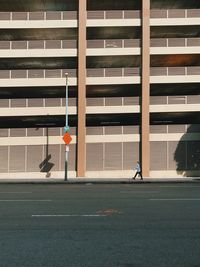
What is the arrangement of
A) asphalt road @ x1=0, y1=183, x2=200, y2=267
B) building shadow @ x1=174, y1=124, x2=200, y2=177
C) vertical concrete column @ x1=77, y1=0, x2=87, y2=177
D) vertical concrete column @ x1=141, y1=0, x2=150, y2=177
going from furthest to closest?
building shadow @ x1=174, y1=124, x2=200, y2=177
vertical concrete column @ x1=141, y1=0, x2=150, y2=177
vertical concrete column @ x1=77, y1=0, x2=87, y2=177
asphalt road @ x1=0, y1=183, x2=200, y2=267

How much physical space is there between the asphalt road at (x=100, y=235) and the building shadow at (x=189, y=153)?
23.9 metres

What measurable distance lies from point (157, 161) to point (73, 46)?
501 inches

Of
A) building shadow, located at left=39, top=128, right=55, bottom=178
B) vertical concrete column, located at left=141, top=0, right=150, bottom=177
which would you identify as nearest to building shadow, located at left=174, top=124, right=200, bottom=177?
vertical concrete column, located at left=141, top=0, right=150, bottom=177

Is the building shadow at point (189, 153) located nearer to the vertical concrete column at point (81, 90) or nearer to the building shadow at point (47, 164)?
the vertical concrete column at point (81, 90)

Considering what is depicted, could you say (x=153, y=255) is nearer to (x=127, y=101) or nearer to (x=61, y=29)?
(x=127, y=101)

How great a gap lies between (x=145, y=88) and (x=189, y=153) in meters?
6.95

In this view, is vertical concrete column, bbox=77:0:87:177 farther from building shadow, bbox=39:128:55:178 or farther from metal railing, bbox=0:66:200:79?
building shadow, bbox=39:128:55:178

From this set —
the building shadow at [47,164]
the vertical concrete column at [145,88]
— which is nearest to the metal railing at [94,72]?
the vertical concrete column at [145,88]

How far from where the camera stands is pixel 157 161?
35.5m

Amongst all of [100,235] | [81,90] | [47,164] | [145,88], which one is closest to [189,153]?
[145,88]

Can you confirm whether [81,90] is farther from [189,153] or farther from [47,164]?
[189,153]

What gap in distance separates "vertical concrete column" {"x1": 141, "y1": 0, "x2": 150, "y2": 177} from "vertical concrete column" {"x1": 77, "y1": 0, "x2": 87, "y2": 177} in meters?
5.14

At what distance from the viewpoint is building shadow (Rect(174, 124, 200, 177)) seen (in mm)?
35094

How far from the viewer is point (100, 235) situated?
24.4 ft
